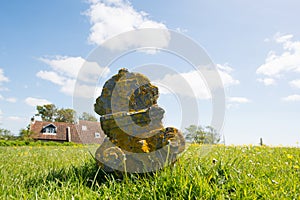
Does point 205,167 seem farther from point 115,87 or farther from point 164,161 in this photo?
point 115,87

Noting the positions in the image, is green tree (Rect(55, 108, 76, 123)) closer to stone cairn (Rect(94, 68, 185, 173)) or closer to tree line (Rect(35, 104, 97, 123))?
tree line (Rect(35, 104, 97, 123))

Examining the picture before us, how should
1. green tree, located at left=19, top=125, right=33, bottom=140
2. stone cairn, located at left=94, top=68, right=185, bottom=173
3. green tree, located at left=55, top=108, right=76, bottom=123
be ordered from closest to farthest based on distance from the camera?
stone cairn, located at left=94, top=68, right=185, bottom=173, green tree, located at left=19, top=125, right=33, bottom=140, green tree, located at left=55, top=108, right=76, bottom=123

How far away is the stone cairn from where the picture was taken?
12.0 ft

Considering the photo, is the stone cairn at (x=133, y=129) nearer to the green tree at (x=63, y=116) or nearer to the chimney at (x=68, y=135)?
the chimney at (x=68, y=135)

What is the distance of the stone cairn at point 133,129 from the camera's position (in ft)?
12.0

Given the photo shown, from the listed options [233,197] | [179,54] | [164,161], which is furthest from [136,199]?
[179,54]

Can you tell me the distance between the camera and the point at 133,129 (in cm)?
395

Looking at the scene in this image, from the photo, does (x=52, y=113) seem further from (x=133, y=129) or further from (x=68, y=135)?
(x=133, y=129)

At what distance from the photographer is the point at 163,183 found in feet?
10.0

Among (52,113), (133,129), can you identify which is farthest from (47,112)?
(133,129)

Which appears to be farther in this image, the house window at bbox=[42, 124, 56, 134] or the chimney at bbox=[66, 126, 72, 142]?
the house window at bbox=[42, 124, 56, 134]

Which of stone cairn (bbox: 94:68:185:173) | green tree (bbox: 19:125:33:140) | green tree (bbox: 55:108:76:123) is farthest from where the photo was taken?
green tree (bbox: 55:108:76:123)

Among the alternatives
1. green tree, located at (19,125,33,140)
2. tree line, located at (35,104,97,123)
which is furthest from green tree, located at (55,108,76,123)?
green tree, located at (19,125,33,140)

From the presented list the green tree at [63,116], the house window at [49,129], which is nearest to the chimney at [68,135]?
the house window at [49,129]
